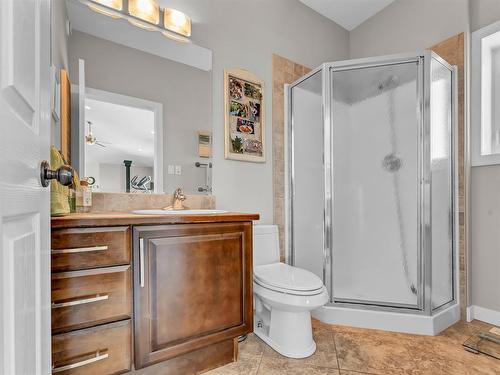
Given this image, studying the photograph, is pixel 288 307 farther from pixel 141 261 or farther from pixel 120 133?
pixel 120 133

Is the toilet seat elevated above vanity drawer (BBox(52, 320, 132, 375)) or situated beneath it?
elevated above

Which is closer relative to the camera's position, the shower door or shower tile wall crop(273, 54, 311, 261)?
the shower door

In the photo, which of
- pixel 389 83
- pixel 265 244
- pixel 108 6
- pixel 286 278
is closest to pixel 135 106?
pixel 108 6

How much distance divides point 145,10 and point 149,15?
3cm

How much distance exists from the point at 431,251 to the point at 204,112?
1.86m

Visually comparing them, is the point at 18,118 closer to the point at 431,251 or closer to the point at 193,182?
the point at 193,182

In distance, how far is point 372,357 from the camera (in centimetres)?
157

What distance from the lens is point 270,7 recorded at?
7.66 feet

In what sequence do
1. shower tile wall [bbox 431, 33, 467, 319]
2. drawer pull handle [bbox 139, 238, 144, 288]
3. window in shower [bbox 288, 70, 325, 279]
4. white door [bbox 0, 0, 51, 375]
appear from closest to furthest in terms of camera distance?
white door [bbox 0, 0, 51, 375], drawer pull handle [bbox 139, 238, 144, 288], shower tile wall [bbox 431, 33, 467, 319], window in shower [bbox 288, 70, 325, 279]

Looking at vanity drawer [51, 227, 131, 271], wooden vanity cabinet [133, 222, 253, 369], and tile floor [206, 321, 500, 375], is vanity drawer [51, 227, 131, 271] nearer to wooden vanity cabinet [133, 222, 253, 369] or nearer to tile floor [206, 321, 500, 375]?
wooden vanity cabinet [133, 222, 253, 369]

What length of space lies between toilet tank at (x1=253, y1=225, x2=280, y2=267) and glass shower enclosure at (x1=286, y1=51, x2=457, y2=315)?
1.07ft

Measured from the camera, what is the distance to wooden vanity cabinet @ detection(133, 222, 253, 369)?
1.18 meters

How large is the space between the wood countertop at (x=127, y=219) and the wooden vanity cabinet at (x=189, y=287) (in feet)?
0.10

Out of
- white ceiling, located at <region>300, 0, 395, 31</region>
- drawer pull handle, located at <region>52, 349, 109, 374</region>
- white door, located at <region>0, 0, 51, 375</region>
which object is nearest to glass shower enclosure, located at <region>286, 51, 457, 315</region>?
white ceiling, located at <region>300, 0, 395, 31</region>
